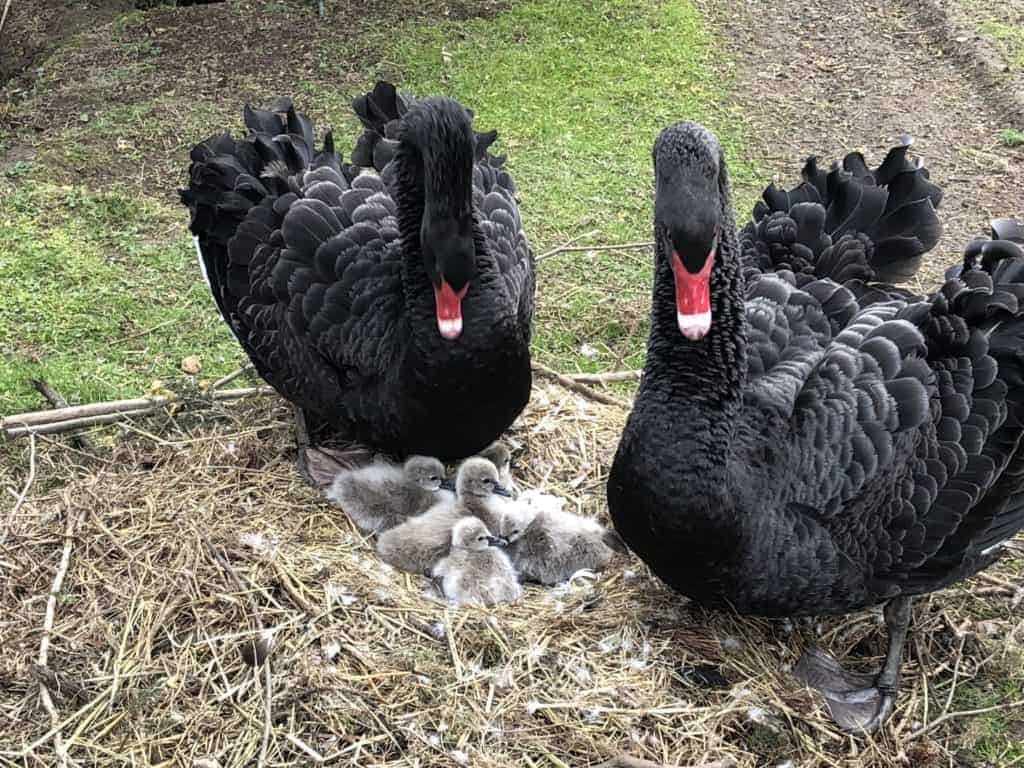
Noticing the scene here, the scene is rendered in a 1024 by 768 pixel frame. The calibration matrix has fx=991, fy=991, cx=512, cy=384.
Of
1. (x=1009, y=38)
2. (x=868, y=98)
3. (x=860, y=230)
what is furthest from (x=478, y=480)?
(x=1009, y=38)

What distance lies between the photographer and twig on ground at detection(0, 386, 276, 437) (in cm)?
440

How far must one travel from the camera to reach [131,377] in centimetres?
509

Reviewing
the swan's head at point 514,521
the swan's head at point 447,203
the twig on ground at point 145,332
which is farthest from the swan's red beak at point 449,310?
the twig on ground at point 145,332

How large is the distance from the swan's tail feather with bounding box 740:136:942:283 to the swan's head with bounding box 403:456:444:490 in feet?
4.83

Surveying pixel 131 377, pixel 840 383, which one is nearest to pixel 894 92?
pixel 840 383

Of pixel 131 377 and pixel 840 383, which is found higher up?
pixel 840 383

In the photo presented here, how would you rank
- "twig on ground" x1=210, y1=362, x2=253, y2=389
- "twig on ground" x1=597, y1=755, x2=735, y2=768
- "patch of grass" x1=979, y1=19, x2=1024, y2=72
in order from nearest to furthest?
1. "twig on ground" x1=597, y1=755, x2=735, y2=768
2. "twig on ground" x1=210, y1=362, x2=253, y2=389
3. "patch of grass" x1=979, y1=19, x2=1024, y2=72

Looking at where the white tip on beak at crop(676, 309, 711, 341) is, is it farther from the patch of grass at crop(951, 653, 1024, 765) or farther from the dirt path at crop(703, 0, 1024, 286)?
the dirt path at crop(703, 0, 1024, 286)

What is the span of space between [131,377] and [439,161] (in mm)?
2559

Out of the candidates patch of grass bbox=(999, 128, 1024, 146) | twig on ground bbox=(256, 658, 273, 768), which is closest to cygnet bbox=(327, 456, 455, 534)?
twig on ground bbox=(256, 658, 273, 768)

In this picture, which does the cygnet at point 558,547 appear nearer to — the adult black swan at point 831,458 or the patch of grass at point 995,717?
the adult black swan at point 831,458

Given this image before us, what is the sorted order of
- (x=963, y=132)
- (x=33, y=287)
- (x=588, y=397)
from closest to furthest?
(x=588, y=397) < (x=33, y=287) < (x=963, y=132)

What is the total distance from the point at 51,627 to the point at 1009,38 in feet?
27.1

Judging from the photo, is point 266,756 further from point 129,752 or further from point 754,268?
point 754,268
